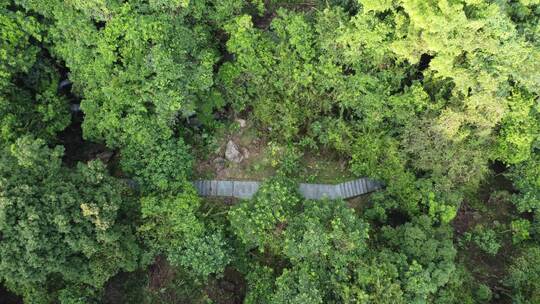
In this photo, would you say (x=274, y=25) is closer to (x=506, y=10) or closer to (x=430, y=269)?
(x=506, y=10)

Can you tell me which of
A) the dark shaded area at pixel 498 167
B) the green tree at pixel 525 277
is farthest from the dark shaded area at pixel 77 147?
the dark shaded area at pixel 498 167

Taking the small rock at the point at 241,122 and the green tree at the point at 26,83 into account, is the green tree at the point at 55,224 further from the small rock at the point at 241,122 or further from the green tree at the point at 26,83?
the small rock at the point at 241,122

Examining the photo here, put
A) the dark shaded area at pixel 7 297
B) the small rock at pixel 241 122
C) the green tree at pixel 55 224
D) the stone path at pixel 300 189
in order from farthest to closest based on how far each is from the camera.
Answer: the small rock at pixel 241 122, the stone path at pixel 300 189, the dark shaded area at pixel 7 297, the green tree at pixel 55 224

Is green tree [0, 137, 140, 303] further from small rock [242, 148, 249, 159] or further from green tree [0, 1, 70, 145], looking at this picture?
small rock [242, 148, 249, 159]

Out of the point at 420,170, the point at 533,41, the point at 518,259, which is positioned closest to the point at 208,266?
the point at 420,170

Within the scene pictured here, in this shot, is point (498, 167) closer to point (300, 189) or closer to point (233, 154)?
point (300, 189)

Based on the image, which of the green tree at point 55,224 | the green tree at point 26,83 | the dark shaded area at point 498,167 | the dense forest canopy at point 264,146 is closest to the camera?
the green tree at point 55,224

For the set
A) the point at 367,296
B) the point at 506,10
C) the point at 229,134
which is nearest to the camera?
the point at 367,296
